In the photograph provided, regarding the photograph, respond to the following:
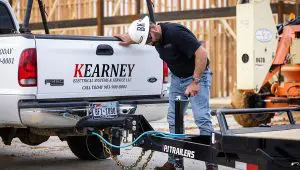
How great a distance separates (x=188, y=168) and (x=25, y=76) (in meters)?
2.54

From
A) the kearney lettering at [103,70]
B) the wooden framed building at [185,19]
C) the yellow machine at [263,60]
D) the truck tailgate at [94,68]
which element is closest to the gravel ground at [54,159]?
the truck tailgate at [94,68]

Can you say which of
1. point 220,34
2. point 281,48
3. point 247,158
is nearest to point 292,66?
point 281,48

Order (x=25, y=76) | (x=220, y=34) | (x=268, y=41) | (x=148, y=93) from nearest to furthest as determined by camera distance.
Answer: (x=25, y=76) → (x=148, y=93) → (x=268, y=41) → (x=220, y=34)

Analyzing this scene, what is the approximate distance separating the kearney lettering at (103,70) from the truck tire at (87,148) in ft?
4.82

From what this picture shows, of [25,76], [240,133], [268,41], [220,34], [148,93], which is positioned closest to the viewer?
[240,133]

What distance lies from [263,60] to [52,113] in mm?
6630

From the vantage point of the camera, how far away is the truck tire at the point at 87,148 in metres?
8.24

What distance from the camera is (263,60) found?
1213cm

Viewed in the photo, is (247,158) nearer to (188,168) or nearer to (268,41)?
(188,168)

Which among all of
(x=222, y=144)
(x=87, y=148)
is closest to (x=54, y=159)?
(x=87, y=148)

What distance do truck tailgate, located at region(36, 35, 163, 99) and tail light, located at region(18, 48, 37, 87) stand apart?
57 mm

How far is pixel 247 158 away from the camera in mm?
4617

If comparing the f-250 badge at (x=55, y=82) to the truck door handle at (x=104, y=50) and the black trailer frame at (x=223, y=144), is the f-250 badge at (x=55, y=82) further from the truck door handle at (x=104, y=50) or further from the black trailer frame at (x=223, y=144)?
the truck door handle at (x=104, y=50)

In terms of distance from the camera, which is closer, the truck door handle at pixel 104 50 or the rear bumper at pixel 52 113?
the rear bumper at pixel 52 113
